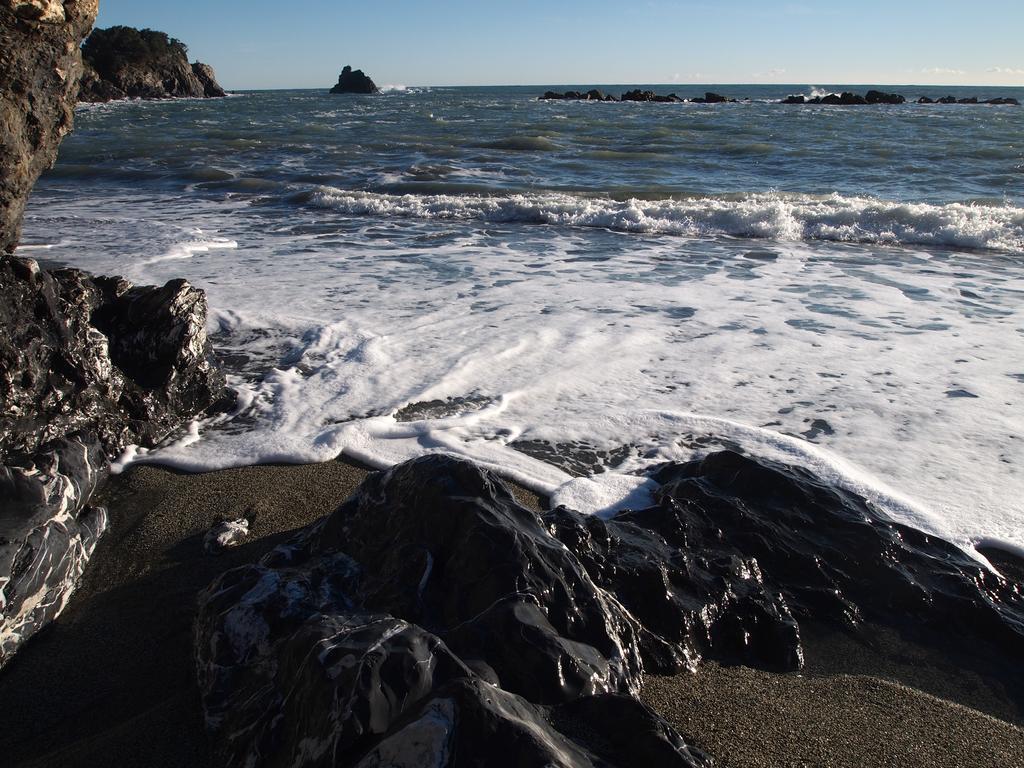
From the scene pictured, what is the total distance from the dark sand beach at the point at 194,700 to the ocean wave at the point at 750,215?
8316mm

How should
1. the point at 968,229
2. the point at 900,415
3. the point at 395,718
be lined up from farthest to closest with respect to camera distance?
1. the point at 968,229
2. the point at 900,415
3. the point at 395,718

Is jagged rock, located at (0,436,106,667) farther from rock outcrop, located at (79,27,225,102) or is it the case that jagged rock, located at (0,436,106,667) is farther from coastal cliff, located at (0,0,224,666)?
rock outcrop, located at (79,27,225,102)

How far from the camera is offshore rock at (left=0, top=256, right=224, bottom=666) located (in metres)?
2.38

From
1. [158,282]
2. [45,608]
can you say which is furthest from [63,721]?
[158,282]

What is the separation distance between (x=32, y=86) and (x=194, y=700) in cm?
316

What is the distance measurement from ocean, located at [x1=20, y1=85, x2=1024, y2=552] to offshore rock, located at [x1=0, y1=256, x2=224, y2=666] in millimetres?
239

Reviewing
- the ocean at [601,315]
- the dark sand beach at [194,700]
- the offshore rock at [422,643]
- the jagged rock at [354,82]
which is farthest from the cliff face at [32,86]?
the jagged rock at [354,82]

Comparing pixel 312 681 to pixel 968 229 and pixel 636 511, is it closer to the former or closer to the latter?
pixel 636 511

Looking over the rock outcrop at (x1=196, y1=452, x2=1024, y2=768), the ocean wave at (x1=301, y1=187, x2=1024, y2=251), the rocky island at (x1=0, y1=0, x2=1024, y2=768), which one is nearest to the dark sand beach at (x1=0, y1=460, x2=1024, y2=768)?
the rocky island at (x1=0, y1=0, x2=1024, y2=768)

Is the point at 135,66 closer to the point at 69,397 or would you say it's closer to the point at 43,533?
the point at 69,397

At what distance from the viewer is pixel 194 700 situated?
1944mm

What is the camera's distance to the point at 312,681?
1.52 m

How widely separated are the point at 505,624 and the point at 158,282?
573 centimetres

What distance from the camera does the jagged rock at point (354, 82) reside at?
7975 centimetres
